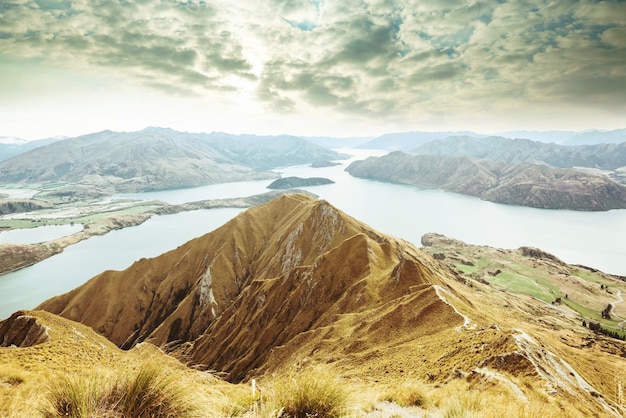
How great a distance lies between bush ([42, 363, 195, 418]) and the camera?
4.82 meters

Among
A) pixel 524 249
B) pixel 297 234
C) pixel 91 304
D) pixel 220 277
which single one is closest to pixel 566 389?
pixel 297 234

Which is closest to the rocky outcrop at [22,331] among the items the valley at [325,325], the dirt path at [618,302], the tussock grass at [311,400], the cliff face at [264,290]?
the valley at [325,325]

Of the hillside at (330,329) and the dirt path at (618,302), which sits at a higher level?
the hillside at (330,329)

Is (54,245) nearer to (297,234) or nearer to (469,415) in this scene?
(297,234)

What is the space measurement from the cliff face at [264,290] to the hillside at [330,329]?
35 cm

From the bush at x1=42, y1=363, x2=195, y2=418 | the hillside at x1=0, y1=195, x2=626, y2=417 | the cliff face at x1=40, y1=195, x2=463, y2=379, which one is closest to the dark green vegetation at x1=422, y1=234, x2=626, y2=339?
the hillside at x1=0, y1=195, x2=626, y2=417

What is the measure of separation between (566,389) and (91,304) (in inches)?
4590

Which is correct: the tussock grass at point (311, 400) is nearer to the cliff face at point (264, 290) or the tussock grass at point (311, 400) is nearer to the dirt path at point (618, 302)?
the cliff face at point (264, 290)

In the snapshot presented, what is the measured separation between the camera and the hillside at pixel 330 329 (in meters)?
9.33

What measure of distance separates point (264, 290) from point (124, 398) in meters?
71.0

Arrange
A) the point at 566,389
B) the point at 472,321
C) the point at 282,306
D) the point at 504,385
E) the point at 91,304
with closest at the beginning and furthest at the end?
the point at 504,385 < the point at 566,389 < the point at 472,321 < the point at 282,306 < the point at 91,304

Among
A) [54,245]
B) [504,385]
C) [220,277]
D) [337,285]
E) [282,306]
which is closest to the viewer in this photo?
[504,385]

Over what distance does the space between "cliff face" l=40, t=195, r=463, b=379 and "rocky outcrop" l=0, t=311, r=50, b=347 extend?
27.3m

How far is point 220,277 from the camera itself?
327 feet
